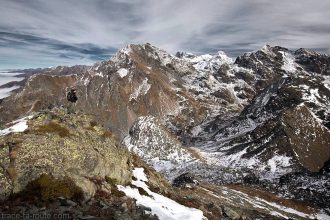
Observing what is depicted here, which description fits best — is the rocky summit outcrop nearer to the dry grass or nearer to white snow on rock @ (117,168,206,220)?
the dry grass

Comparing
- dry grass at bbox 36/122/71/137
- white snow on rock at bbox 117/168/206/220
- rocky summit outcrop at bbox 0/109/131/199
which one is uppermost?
dry grass at bbox 36/122/71/137

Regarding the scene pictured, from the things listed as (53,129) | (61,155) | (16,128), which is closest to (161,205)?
(61,155)

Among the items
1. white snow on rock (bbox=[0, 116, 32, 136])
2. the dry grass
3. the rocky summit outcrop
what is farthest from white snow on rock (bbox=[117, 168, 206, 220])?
white snow on rock (bbox=[0, 116, 32, 136])

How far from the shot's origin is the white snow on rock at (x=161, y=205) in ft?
148

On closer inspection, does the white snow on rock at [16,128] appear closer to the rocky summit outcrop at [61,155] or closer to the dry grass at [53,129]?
the rocky summit outcrop at [61,155]

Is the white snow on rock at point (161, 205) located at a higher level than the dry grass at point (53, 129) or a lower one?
lower

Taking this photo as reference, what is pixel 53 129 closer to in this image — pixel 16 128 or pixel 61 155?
pixel 16 128

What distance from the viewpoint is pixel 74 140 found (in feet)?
150

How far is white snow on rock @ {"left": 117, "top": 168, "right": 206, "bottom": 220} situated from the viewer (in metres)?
45.0

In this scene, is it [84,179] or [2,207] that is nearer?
[2,207]

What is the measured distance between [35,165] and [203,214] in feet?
73.3

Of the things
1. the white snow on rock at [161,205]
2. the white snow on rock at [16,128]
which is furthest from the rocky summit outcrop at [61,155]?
the white snow on rock at [161,205]

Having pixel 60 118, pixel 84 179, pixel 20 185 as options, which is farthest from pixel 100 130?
pixel 20 185

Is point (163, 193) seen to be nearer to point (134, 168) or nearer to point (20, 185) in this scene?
point (134, 168)
